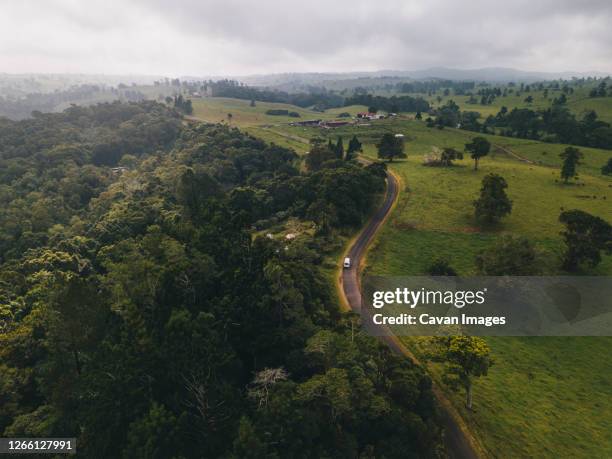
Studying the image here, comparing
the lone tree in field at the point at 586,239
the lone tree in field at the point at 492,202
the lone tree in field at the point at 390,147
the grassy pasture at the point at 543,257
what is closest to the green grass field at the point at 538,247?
the grassy pasture at the point at 543,257

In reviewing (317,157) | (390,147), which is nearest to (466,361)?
(317,157)

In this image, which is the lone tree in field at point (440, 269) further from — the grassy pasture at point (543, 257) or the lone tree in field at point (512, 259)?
the lone tree in field at point (512, 259)

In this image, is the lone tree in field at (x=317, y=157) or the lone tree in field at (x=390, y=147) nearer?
the lone tree in field at (x=317, y=157)

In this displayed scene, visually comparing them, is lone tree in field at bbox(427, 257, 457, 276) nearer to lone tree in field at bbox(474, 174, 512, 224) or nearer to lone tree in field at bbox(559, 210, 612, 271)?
lone tree in field at bbox(559, 210, 612, 271)

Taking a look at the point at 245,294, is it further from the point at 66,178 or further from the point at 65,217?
the point at 66,178

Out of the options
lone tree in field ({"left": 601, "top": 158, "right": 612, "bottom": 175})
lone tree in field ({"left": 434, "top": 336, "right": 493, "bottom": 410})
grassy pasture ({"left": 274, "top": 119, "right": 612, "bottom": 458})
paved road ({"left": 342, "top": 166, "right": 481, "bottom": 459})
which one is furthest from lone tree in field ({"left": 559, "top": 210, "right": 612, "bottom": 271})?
lone tree in field ({"left": 601, "top": 158, "right": 612, "bottom": 175})

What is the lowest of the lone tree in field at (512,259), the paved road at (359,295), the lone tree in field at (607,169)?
the paved road at (359,295)
